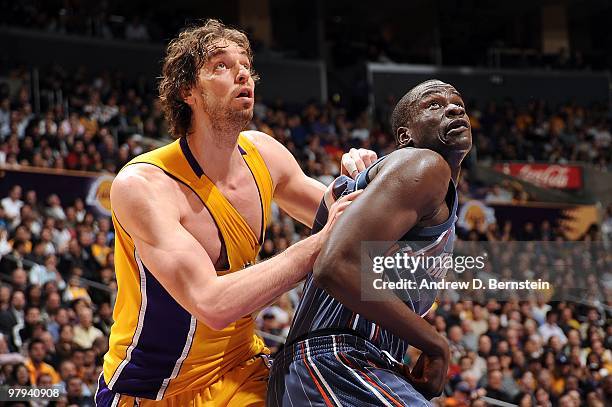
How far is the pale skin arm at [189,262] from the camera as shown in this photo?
2.55m

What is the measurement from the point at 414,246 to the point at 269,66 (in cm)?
→ 1749

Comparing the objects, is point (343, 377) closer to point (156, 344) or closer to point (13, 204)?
point (156, 344)

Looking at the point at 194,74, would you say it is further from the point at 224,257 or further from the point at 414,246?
the point at 414,246

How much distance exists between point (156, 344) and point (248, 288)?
0.51m

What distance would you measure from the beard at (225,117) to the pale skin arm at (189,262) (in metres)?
0.29

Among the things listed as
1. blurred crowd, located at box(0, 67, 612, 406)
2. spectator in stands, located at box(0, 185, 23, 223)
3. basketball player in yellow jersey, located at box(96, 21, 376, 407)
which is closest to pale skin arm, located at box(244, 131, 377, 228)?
basketball player in yellow jersey, located at box(96, 21, 376, 407)

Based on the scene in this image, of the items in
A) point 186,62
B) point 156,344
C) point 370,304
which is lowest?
point 156,344

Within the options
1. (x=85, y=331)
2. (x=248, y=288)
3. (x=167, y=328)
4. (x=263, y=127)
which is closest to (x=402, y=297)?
(x=248, y=288)

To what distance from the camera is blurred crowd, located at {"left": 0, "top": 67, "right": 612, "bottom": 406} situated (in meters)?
7.21

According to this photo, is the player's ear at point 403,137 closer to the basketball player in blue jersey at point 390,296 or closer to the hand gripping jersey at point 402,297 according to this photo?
the basketball player in blue jersey at point 390,296

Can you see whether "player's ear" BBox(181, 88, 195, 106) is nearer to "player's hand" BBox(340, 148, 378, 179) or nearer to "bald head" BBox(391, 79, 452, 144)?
"player's hand" BBox(340, 148, 378, 179)

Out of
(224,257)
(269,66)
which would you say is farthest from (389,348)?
(269,66)

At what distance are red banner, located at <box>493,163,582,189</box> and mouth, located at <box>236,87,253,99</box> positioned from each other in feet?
47.2

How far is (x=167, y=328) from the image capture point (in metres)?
2.89
